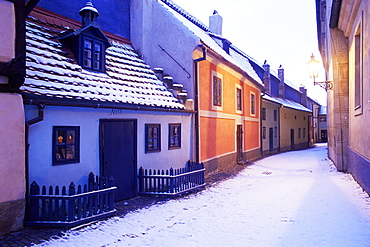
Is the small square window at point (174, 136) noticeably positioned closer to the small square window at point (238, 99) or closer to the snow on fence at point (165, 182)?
the snow on fence at point (165, 182)

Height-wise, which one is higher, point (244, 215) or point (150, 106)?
point (150, 106)

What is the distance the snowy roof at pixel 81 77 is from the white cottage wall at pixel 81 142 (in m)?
0.35

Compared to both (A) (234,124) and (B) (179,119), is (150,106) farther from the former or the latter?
(A) (234,124)

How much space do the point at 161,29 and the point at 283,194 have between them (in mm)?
7933

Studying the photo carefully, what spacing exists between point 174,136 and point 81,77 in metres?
3.94

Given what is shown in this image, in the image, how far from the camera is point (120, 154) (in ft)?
26.2

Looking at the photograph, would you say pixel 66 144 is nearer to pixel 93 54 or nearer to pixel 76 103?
pixel 76 103

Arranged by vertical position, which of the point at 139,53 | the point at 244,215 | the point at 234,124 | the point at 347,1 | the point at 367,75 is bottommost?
the point at 244,215

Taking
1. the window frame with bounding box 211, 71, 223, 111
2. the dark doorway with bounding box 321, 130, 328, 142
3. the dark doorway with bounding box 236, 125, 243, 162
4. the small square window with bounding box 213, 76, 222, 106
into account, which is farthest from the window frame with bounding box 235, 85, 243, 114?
the dark doorway with bounding box 321, 130, 328, 142

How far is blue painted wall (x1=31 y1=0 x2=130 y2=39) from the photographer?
910 centimetres

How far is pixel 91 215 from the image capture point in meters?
6.07

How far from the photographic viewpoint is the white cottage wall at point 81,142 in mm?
5914

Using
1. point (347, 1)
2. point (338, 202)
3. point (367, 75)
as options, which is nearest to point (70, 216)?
point (338, 202)

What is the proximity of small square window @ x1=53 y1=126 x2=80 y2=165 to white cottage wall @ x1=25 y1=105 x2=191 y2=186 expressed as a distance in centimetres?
9
